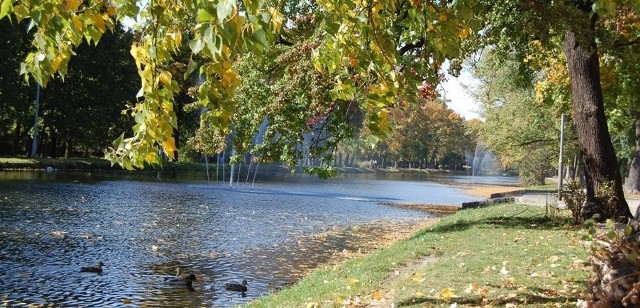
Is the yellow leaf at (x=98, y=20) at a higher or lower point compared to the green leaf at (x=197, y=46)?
higher

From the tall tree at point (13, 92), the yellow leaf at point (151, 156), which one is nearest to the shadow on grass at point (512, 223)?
the yellow leaf at point (151, 156)

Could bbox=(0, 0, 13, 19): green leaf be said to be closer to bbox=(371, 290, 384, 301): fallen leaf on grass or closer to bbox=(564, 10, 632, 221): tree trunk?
bbox=(371, 290, 384, 301): fallen leaf on grass

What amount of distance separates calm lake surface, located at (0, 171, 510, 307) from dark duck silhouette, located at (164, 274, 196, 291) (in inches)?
Result: 5.9

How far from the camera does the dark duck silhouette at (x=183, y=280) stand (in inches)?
421

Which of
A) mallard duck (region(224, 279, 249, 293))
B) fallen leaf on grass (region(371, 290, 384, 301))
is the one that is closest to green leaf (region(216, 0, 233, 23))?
fallen leaf on grass (region(371, 290, 384, 301))

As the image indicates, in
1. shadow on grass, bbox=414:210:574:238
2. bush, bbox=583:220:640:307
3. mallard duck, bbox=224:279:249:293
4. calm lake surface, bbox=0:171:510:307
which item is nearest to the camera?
bush, bbox=583:220:640:307

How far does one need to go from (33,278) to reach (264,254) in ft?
17.3

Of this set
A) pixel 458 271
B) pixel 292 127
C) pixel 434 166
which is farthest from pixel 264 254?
pixel 434 166

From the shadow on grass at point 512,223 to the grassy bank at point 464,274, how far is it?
160 mm

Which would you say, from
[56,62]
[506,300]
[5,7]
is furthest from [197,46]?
[506,300]

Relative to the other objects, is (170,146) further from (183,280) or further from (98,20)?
(183,280)

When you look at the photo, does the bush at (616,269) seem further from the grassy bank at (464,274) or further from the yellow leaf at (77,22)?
the yellow leaf at (77,22)

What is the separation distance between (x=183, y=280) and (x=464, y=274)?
5.39 meters

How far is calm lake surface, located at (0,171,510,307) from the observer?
404 inches
